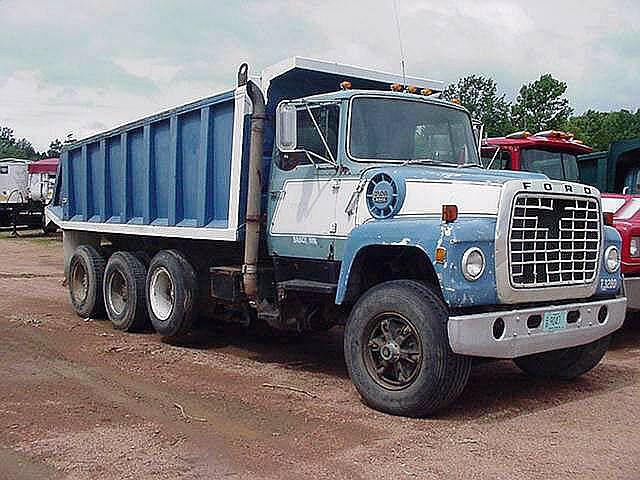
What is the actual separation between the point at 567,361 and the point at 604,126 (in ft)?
137

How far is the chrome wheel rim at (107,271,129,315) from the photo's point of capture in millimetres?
10266

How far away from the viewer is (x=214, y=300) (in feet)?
28.9

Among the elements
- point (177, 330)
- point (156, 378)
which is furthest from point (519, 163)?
point (156, 378)

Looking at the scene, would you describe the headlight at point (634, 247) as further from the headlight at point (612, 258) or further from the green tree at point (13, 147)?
the green tree at point (13, 147)

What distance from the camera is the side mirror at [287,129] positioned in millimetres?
7043

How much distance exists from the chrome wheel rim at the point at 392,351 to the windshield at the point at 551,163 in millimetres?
4459

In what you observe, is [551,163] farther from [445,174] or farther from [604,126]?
[604,126]

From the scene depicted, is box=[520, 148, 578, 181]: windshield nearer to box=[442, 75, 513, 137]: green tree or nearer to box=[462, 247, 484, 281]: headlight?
box=[462, 247, 484, 281]: headlight

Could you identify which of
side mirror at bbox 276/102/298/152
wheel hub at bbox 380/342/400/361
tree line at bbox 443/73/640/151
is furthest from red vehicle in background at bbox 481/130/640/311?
tree line at bbox 443/73/640/151

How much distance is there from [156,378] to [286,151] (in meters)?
2.31

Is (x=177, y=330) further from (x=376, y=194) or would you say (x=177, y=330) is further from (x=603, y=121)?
(x=603, y=121)

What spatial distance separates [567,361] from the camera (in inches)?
283

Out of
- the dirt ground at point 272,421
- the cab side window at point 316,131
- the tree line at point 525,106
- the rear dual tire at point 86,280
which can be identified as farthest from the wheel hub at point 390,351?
the tree line at point 525,106

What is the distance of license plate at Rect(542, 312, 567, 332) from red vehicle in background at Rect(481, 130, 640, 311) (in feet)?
7.41
